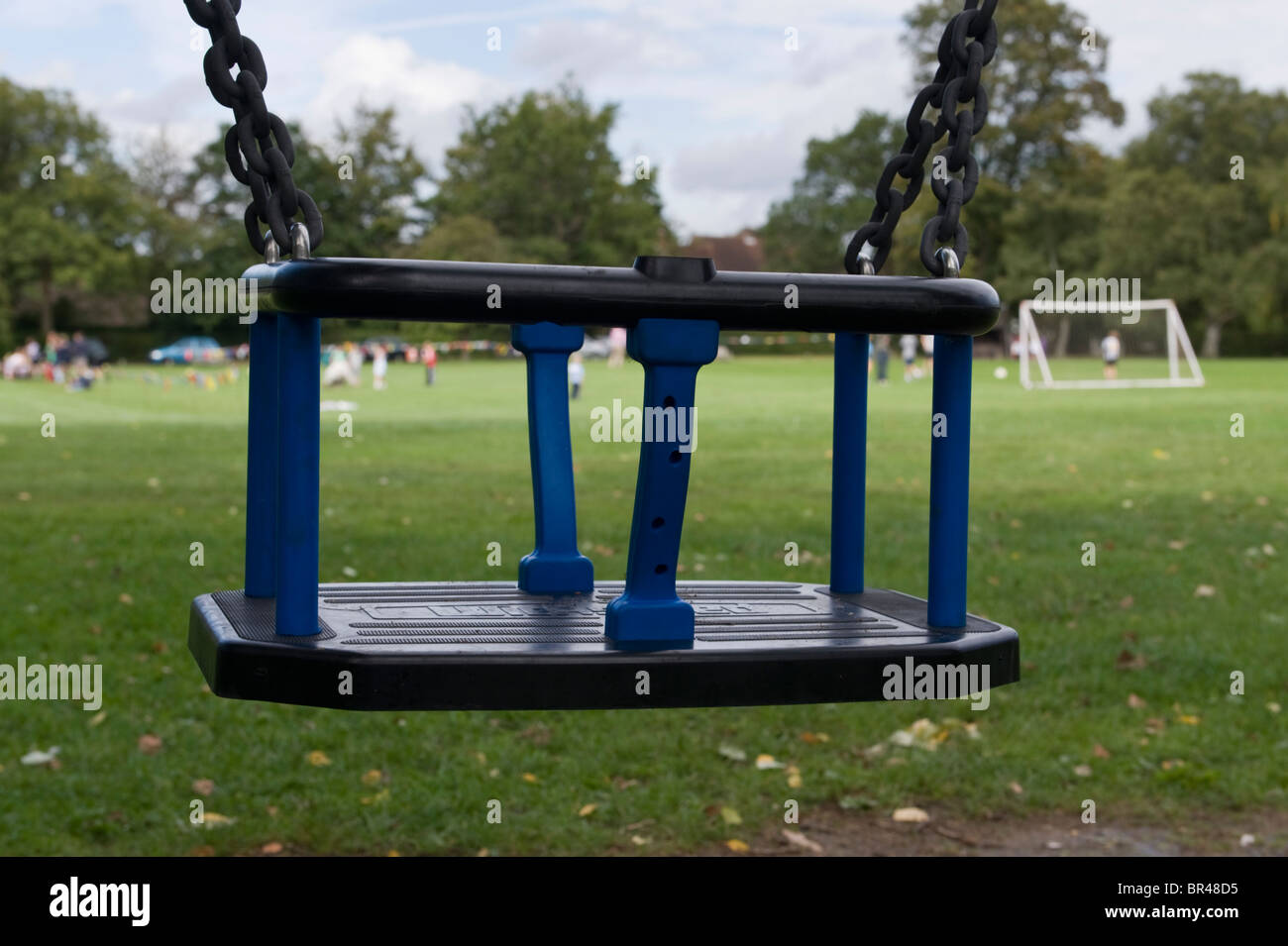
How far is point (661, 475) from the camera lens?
6.77 ft

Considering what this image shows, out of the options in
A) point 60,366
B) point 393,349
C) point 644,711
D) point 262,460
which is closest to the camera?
point 262,460

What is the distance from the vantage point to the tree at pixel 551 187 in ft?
179

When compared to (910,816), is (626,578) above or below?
above

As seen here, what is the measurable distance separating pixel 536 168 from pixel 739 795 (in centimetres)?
5491

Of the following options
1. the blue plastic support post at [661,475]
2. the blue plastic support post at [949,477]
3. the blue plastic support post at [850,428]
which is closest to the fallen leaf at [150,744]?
the blue plastic support post at [850,428]

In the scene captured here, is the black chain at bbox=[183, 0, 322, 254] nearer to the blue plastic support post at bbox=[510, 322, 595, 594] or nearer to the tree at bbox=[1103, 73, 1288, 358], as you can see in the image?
the blue plastic support post at bbox=[510, 322, 595, 594]

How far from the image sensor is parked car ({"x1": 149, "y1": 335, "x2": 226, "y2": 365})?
49.1 metres

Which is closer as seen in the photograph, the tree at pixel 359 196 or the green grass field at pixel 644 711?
the green grass field at pixel 644 711

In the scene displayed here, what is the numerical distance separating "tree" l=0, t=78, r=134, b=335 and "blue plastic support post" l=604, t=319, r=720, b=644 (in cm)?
5795

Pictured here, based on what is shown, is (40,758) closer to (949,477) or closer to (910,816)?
(910,816)

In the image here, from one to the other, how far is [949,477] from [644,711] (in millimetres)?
3753

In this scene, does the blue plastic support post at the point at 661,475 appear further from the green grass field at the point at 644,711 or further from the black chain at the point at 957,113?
the green grass field at the point at 644,711

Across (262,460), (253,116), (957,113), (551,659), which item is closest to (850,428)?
(957,113)

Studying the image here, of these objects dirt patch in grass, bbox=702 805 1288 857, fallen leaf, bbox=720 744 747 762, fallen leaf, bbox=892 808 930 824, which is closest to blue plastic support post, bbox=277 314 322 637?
dirt patch in grass, bbox=702 805 1288 857
